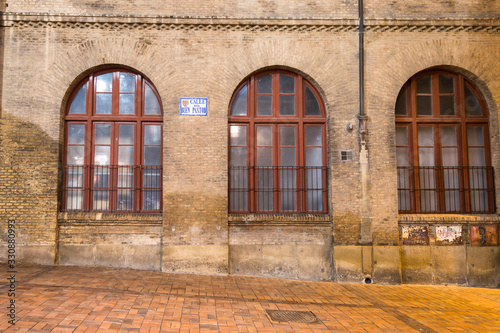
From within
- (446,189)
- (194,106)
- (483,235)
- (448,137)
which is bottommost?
(483,235)

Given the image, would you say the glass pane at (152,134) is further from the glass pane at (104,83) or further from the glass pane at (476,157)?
the glass pane at (476,157)

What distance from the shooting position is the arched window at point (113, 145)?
8547 mm

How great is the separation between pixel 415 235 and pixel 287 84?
5.00m

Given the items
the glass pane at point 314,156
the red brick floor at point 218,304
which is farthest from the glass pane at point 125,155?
the glass pane at point 314,156

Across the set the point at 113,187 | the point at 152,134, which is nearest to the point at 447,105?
the point at 152,134

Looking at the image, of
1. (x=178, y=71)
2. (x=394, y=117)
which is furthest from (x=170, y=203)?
(x=394, y=117)

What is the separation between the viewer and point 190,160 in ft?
27.1

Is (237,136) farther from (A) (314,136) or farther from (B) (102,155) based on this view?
(B) (102,155)

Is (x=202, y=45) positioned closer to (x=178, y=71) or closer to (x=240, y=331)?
(x=178, y=71)

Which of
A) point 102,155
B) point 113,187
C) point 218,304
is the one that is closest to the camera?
point 218,304

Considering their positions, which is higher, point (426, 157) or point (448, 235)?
point (426, 157)

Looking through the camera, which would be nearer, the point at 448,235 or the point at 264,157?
the point at 448,235

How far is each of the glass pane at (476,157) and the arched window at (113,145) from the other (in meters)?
8.15

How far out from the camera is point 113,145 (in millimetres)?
8641
